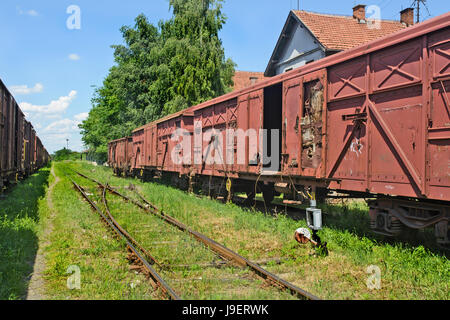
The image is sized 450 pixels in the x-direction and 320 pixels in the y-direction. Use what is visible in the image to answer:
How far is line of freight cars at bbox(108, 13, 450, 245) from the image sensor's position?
5.77 metres

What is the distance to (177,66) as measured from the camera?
27719mm

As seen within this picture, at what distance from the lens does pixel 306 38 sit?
22.1 m

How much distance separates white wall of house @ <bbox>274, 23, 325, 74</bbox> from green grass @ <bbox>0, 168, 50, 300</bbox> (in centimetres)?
1642

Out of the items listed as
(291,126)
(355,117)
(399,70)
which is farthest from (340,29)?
(399,70)

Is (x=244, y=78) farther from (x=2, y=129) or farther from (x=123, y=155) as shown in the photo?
(x=2, y=129)

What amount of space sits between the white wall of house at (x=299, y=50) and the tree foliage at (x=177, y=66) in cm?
557

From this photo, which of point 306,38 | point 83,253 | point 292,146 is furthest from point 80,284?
point 306,38

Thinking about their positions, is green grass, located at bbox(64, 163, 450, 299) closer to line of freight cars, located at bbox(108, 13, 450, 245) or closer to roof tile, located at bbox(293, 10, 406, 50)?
line of freight cars, located at bbox(108, 13, 450, 245)

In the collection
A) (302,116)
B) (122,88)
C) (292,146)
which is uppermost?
(122,88)

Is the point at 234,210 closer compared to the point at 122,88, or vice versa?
the point at 234,210

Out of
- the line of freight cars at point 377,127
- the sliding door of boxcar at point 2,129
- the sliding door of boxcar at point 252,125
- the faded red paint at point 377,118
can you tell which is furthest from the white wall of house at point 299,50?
the sliding door of boxcar at point 2,129

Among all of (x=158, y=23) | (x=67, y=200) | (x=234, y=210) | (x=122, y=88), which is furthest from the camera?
(x=122, y=88)
